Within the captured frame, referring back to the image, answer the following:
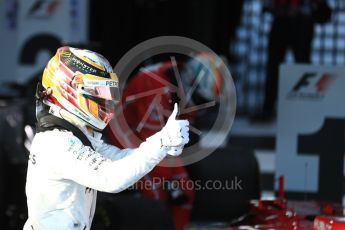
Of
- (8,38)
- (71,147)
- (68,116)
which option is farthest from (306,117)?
(8,38)

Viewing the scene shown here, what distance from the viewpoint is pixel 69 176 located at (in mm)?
3586

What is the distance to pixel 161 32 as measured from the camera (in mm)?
9523

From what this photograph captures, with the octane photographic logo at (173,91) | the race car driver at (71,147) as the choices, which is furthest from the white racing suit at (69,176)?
the octane photographic logo at (173,91)

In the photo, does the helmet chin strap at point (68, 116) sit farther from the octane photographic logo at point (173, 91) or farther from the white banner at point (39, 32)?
the white banner at point (39, 32)

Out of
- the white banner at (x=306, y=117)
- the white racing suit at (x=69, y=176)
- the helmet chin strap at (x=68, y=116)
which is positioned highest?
the helmet chin strap at (x=68, y=116)

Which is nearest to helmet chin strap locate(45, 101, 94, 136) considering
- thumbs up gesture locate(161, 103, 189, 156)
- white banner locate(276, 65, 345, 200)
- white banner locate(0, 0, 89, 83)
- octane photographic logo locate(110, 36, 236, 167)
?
thumbs up gesture locate(161, 103, 189, 156)

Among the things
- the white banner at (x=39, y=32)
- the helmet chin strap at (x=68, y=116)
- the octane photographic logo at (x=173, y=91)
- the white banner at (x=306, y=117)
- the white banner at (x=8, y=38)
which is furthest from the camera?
the white banner at (x=8, y=38)

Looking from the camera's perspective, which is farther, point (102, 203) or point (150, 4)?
point (150, 4)

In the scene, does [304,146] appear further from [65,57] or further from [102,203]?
[65,57]

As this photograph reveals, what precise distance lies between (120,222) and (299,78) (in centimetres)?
151

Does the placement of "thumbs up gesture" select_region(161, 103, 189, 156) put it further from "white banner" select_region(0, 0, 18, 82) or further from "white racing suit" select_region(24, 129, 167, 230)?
"white banner" select_region(0, 0, 18, 82)

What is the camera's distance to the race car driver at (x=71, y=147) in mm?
3535

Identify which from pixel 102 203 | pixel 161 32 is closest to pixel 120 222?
pixel 102 203

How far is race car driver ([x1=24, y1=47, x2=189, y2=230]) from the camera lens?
11.6ft
